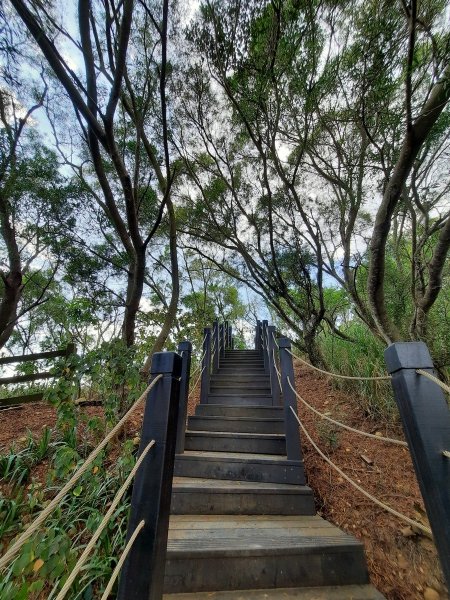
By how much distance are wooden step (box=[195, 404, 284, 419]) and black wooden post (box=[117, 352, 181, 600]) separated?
223 cm

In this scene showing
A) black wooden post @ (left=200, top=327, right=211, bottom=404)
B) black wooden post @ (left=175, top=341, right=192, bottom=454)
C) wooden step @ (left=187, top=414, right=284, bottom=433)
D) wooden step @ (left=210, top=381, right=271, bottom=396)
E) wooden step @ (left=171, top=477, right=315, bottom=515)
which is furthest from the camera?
wooden step @ (left=210, top=381, right=271, bottom=396)

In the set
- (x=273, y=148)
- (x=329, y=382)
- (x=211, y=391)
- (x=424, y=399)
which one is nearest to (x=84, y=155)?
(x=273, y=148)

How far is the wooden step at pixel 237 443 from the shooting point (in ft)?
8.27

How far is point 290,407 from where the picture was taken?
2314 millimetres

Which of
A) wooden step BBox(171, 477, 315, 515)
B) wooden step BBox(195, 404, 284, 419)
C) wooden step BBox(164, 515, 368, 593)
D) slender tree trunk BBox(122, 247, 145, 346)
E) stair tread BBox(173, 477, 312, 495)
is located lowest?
wooden step BBox(164, 515, 368, 593)

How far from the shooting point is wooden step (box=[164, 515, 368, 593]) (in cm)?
149

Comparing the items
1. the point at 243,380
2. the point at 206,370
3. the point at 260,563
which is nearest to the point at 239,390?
the point at 243,380

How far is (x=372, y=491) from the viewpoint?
2.10 metres

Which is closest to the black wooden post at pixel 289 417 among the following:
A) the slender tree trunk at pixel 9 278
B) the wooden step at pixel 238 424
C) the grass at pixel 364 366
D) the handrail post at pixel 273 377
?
the wooden step at pixel 238 424

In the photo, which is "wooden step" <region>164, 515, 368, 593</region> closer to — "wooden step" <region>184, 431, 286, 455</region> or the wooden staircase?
the wooden staircase

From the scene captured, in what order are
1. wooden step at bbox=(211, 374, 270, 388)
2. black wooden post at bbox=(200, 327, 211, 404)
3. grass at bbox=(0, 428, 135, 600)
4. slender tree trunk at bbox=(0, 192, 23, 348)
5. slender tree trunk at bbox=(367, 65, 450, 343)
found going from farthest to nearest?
slender tree trunk at bbox=(0, 192, 23, 348)
wooden step at bbox=(211, 374, 270, 388)
black wooden post at bbox=(200, 327, 211, 404)
slender tree trunk at bbox=(367, 65, 450, 343)
grass at bbox=(0, 428, 135, 600)

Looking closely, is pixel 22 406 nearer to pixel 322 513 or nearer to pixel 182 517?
pixel 182 517

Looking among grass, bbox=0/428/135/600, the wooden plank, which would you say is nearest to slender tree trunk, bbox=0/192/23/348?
the wooden plank

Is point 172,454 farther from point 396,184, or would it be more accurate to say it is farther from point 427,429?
point 396,184
